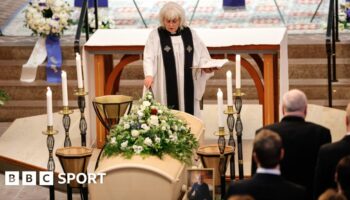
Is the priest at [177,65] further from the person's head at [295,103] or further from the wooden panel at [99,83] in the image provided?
the person's head at [295,103]

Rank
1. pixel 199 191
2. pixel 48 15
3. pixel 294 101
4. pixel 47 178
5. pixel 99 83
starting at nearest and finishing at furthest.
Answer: pixel 294 101, pixel 199 191, pixel 47 178, pixel 99 83, pixel 48 15

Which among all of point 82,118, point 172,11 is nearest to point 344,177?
point 82,118

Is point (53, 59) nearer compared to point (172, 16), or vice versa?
point (172, 16)

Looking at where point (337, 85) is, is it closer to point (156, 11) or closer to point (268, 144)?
point (156, 11)

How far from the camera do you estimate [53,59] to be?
14.2 meters

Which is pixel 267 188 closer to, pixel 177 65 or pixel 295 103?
pixel 295 103

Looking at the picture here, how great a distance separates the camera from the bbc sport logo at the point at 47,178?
865 cm

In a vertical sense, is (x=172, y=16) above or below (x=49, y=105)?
above

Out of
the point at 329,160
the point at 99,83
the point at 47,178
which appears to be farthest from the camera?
the point at 99,83

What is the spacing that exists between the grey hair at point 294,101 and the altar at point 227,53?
10.6 feet

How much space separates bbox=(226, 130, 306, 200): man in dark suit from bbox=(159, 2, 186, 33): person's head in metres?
3.99

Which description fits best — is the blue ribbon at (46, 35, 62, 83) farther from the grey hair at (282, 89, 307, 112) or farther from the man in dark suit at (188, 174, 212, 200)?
the grey hair at (282, 89, 307, 112)

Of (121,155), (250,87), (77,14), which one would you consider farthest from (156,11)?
(121,155)

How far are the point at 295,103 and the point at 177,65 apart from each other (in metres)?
3.69
